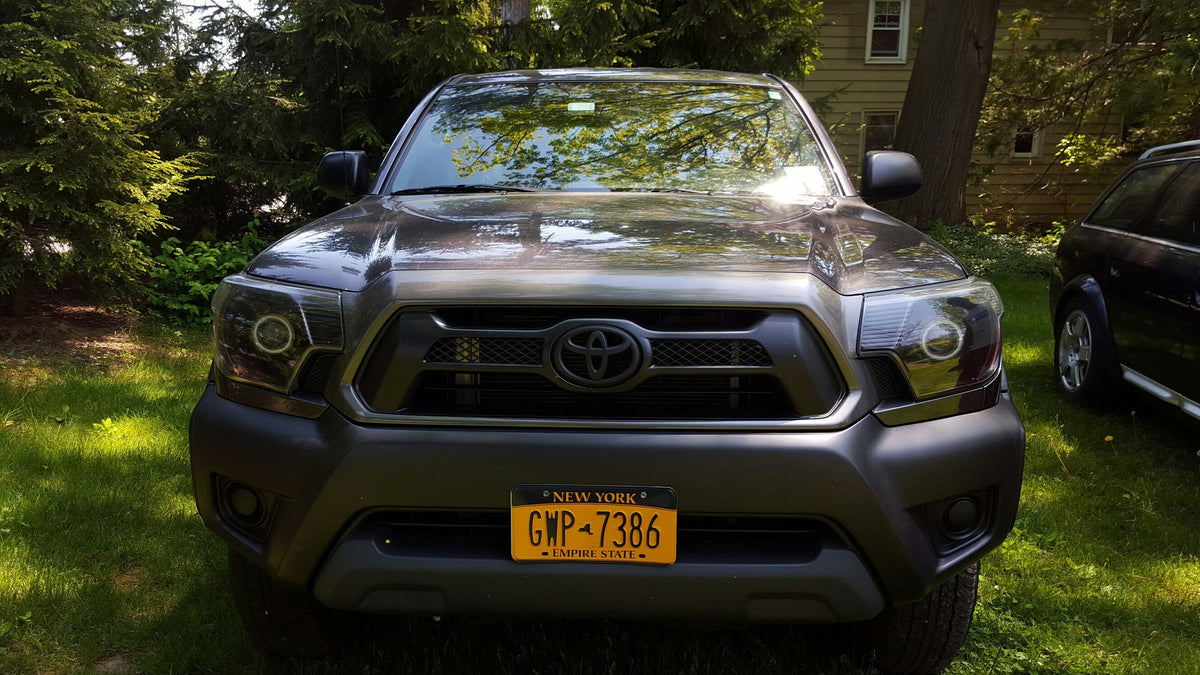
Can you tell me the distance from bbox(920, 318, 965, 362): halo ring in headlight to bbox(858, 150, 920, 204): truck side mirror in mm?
1353

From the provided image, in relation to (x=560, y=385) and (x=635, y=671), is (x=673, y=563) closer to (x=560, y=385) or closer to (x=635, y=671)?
(x=560, y=385)

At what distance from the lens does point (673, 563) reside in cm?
190

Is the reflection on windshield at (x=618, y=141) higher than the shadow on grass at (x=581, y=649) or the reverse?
higher

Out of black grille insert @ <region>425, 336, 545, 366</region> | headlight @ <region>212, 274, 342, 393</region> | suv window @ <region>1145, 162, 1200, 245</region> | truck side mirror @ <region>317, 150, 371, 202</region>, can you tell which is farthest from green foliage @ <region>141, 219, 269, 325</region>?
suv window @ <region>1145, 162, 1200, 245</region>

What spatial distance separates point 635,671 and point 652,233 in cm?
123

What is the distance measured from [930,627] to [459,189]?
198 centimetres

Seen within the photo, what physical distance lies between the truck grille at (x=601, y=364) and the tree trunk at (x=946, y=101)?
35.9 ft

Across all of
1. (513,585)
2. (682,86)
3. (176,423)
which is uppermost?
(682,86)

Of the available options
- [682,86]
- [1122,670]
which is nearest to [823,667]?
[1122,670]

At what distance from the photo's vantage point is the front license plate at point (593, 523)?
188 cm

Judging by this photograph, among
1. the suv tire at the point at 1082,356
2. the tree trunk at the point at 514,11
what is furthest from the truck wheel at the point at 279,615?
the tree trunk at the point at 514,11

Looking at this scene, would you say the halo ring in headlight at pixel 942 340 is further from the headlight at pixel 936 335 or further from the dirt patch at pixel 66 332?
the dirt patch at pixel 66 332

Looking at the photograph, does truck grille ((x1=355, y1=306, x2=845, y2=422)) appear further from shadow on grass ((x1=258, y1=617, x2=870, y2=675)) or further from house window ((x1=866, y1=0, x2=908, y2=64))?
house window ((x1=866, y1=0, x2=908, y2=64))

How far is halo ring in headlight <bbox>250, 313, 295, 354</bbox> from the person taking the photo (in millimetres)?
2033
